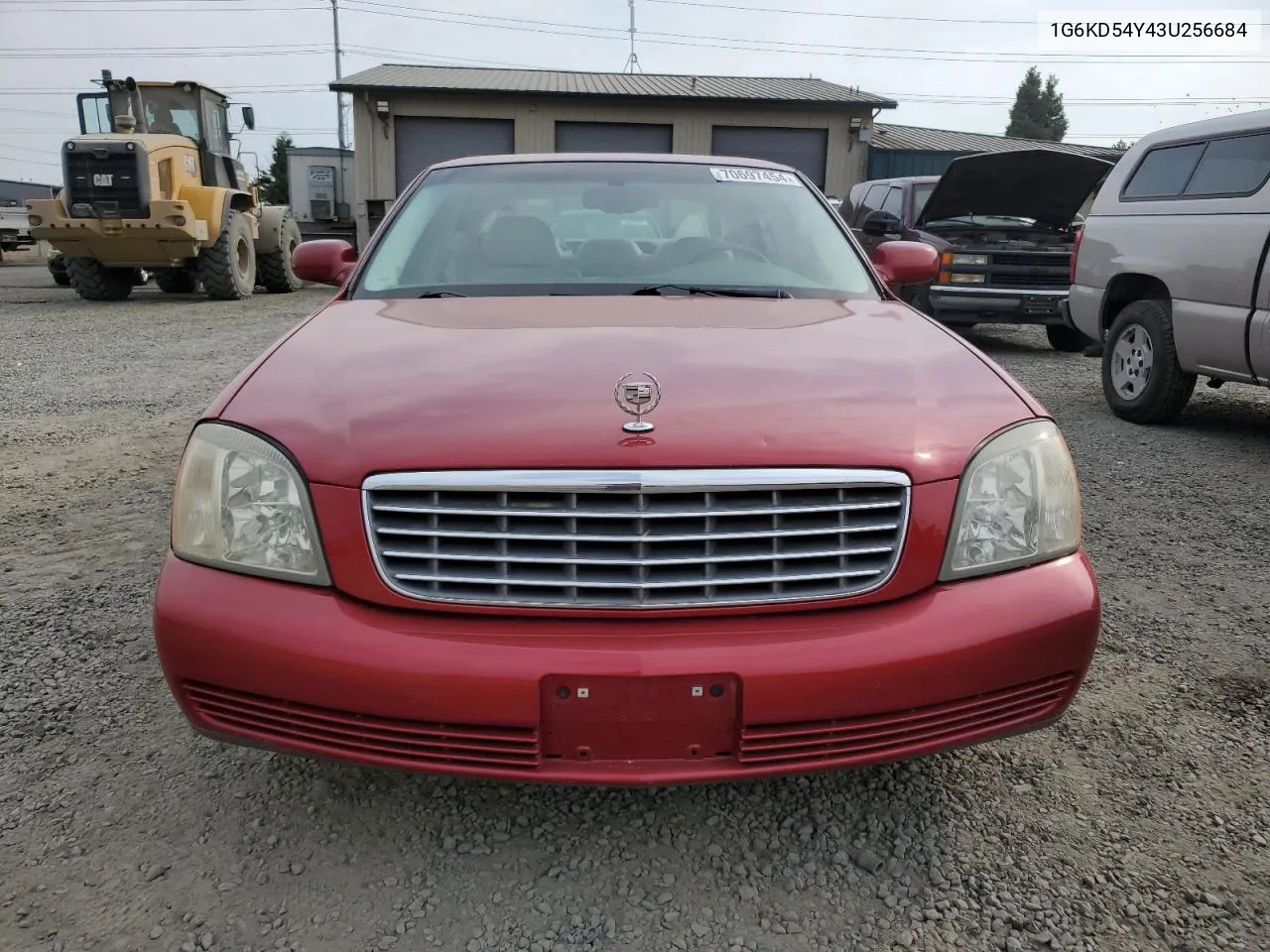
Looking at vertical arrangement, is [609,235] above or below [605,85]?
below

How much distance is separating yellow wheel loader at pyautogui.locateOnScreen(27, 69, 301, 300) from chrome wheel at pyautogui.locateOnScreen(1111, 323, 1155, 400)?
30.1 ft

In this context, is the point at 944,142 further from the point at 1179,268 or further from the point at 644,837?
the point at 644,837

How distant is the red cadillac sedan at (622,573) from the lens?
164 cm

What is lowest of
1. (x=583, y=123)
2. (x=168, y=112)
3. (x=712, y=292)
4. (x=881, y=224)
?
(x=712, y=292)

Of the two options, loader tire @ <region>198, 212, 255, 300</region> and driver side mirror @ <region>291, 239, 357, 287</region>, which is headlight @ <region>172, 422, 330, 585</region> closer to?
driver side mirror @ <region>291, 239, 357, 287</region>

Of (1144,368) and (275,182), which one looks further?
(275,182)

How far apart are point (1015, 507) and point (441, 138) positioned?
21.3 m

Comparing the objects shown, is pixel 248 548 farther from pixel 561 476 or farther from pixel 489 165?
pixel 489 165

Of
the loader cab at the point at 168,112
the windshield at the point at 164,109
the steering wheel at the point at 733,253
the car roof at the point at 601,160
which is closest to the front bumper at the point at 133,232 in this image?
the loader cab at the point at 168,112

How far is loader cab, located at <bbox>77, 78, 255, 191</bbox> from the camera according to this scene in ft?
44.4

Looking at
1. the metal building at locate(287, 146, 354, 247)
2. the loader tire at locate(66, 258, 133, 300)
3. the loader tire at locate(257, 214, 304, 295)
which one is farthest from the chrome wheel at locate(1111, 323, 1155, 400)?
the metal building at locate(287, 146, 354, 247)

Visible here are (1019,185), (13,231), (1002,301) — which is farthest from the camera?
(13,231)

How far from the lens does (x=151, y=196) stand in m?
12.6

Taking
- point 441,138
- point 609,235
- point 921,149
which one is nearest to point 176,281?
point 441,138
